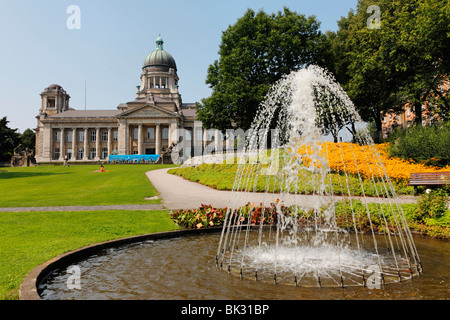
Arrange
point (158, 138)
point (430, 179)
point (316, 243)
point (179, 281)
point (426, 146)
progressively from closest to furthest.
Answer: point (179, 281), point (316, 243), point (430, 179), point (426, 146), point (158, 138)

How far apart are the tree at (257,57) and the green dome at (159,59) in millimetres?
59687

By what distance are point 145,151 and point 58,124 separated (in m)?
23.4

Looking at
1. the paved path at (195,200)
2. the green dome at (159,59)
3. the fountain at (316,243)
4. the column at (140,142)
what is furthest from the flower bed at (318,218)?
the green dome at (159,59)

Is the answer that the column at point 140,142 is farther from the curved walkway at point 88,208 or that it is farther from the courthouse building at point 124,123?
the curved walkway at point 88,208

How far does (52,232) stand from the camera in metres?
8.99

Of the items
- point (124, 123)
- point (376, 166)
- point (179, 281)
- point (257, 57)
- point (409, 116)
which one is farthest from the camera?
point (124, 123)

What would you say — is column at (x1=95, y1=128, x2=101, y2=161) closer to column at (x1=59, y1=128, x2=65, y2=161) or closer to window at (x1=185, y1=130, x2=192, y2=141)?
column at (x1=59, y1=128, x2=65, y2=161)

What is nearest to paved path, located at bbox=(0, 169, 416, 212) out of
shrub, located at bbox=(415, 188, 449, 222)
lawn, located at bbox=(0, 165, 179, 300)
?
lawn, located at bbox=(0, 165, 179, 300)

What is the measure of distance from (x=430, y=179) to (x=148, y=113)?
234 ft

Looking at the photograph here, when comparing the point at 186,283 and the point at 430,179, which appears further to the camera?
the point at 430,179

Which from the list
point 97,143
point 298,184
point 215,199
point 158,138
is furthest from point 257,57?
point 97,143

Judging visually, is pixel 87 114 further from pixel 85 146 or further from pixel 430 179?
pixel 430 179

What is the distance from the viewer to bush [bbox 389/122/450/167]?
64.5 ft

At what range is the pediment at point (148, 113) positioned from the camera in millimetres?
79188
